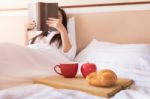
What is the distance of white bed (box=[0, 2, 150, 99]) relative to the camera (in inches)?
37.1

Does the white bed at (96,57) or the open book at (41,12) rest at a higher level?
the open book at (41,12)

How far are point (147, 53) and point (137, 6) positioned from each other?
381 mm

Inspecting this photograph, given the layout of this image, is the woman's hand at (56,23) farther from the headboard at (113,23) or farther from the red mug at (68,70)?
the red mug at (68,70)

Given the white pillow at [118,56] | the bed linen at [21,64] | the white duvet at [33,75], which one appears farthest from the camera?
the white pillow at [118,56]

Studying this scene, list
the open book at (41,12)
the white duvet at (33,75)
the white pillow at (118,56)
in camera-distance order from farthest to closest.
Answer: the open book at (41,12) → the white pillow at (118,56) → the white duvet at (33,75)

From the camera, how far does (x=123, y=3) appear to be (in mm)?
1805

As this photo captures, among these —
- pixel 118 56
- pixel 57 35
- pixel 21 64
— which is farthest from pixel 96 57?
pixel 21 64

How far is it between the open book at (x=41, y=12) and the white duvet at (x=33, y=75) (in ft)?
0.85

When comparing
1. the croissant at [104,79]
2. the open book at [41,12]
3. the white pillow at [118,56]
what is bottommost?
the white pillow at [118,56]

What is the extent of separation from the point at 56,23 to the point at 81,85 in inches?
33.0

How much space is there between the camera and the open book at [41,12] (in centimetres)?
169

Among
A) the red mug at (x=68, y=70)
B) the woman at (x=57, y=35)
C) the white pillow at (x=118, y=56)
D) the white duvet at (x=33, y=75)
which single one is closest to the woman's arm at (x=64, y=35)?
the woman at (x=57, y=35)

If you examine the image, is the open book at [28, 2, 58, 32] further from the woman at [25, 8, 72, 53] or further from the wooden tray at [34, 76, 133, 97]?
the wooden tray at [34, 76, 133, 97]

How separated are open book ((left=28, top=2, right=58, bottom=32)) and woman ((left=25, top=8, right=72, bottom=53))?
0.09ft
